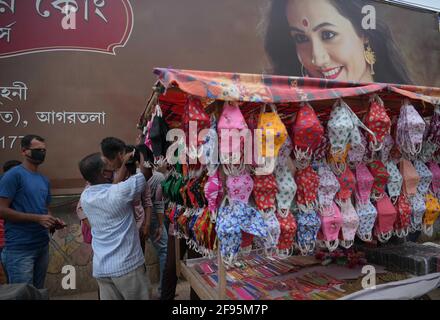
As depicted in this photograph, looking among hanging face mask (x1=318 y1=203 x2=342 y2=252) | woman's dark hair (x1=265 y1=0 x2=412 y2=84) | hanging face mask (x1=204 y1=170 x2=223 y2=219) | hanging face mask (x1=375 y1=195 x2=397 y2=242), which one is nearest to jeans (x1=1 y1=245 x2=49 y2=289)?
hanging face mask (x1=204 y1=170 x2=223 y2=219)

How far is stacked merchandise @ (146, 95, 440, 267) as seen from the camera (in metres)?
1.75

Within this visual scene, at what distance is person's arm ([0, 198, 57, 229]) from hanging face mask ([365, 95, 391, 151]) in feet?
8.12

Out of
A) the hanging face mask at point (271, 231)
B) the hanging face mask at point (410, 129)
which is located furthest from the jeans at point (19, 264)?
the hanging face mask at point (410, 129)

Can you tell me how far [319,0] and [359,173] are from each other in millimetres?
4759

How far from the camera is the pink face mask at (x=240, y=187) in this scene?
1779mm

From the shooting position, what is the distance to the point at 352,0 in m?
5.91

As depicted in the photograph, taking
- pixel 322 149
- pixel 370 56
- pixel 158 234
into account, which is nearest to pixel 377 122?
pixel 322 149

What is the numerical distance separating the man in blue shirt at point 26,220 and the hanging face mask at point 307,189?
6.26 ft

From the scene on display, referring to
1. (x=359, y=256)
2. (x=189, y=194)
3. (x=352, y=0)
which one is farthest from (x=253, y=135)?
(x=352, y=0)

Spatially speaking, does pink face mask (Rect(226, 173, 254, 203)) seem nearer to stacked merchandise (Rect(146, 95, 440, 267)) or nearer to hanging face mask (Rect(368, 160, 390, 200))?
stacked merchandise (Rect(146, 95, 440, 267))

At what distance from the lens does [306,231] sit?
6.37 ft

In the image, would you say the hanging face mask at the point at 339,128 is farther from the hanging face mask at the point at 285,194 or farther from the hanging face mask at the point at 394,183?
the hanging face mask at the point at 394,183

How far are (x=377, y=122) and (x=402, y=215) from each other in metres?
0.78

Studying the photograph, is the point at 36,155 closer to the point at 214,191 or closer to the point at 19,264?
the point at 19,264
